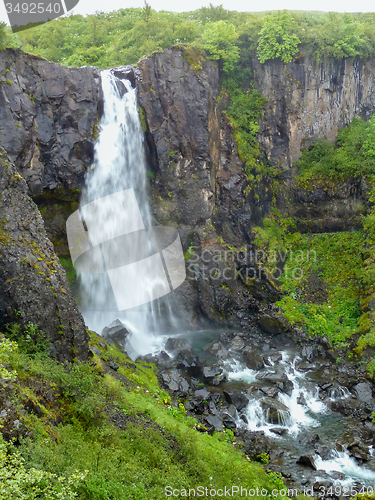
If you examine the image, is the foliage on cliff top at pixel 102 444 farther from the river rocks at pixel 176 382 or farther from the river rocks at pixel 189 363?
the river rocks at pixel 189 363

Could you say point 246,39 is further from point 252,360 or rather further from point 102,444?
point 102,444

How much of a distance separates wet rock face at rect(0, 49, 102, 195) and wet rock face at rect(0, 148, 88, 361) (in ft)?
23.7

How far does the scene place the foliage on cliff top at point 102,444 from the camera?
6051 millimetres

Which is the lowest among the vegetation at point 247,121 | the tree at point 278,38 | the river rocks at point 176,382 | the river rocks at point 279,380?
the river rocks at point 279,380

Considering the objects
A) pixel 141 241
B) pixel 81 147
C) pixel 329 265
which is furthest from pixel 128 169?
pixel 329 265

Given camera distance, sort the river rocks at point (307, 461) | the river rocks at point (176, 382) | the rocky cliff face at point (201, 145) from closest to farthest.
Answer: the river rocks at point (307, 461) < the river rocks at point (176, 382) < the rocky cliff face at point (201, 145)

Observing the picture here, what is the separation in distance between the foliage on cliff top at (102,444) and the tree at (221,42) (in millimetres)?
20050

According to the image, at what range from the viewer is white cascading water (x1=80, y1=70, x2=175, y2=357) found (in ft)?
63.1

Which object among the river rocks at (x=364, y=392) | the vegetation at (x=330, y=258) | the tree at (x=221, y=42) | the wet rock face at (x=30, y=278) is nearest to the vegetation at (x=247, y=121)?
Answer: the tree at (x=221, y=42)

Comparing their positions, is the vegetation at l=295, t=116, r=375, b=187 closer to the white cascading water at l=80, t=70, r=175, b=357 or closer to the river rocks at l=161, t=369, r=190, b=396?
the white cascading water at l=80, t=70, r=175, b=357

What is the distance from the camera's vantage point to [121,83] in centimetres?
1969

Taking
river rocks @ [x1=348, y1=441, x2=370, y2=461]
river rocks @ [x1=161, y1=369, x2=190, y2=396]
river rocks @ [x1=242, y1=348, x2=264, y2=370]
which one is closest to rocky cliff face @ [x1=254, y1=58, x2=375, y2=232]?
river rocks @ [x1=242, y1=348, x2=264, y2=370]

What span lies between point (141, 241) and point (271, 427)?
39.5 feet

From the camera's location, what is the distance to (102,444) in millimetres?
7848
